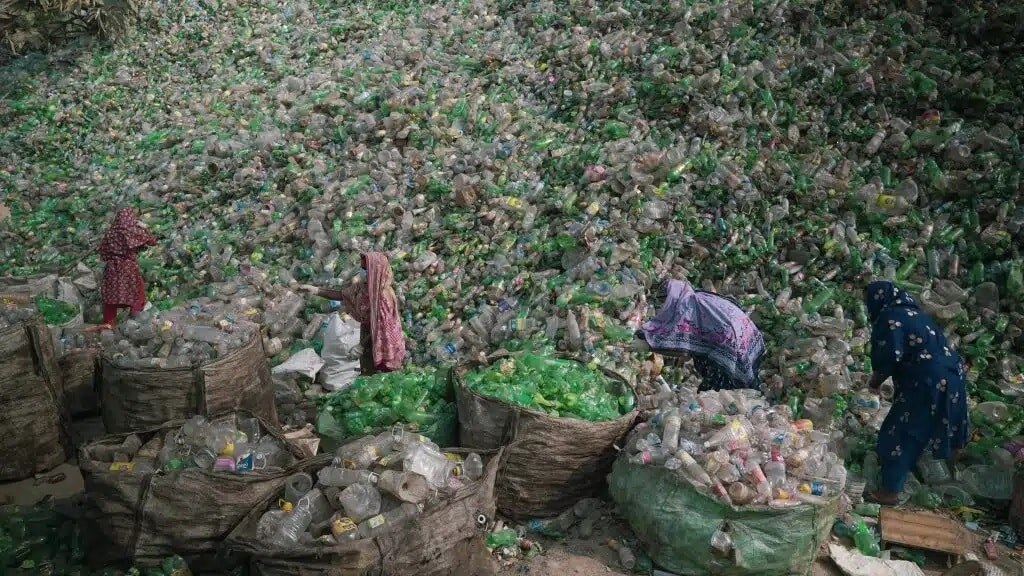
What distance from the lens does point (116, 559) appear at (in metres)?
3.71

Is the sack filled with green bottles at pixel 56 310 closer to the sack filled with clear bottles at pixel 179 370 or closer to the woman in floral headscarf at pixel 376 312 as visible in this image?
the sack filled with clear bottles at pixel 179 370

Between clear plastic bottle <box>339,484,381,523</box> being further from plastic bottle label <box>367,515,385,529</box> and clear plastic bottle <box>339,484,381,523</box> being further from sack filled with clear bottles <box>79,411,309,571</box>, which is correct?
sack filled with clear bottles <box>79,411,309,571</box>

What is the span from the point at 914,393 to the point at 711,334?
1096 mm

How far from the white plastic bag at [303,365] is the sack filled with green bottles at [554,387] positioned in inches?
57.6

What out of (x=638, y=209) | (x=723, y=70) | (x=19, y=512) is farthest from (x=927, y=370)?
(x=19, y=512)

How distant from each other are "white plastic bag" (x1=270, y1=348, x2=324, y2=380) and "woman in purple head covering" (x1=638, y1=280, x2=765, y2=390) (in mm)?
2355

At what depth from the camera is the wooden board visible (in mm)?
3883

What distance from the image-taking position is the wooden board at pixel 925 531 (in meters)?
3.88

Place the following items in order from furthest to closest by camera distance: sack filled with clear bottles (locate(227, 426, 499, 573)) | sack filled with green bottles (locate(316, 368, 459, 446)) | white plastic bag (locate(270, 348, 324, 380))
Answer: white plastic bag (locate(270, 348, 324, 380)) → sack filled with green bottles (locate(316, 368, 459, 446)) → sack filled with clear bottles (locate(227, 426, 499, 573))

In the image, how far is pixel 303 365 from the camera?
17.8 ft

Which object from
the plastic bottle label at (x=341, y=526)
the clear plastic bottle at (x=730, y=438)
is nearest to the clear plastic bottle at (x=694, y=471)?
the clear plastic bottle at (x=730, y=438)

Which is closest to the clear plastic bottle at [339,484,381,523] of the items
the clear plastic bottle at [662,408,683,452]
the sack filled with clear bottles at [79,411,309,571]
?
the sack filled with clear bottles at [79,411,309,571]

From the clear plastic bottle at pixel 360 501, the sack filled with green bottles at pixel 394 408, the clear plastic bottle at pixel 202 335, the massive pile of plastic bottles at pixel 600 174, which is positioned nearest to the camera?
the clear plastic bottle at pixel 360 501

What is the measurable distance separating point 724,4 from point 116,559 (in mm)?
7272
